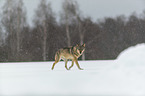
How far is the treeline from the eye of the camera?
20.1m

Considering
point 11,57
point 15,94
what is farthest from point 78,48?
point 11,57

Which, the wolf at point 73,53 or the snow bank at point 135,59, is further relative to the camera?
the wolf at point 73,53

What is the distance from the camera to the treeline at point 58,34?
66.0ft

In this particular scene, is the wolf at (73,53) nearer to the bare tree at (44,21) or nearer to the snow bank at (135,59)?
the snow bank at (135,59)

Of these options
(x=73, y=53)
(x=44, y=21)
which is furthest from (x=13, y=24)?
(x=73, y=53)

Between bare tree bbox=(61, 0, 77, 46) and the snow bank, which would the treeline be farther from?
the snow bank

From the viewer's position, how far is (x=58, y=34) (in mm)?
21438

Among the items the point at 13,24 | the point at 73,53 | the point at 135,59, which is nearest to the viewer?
the point at 135,59

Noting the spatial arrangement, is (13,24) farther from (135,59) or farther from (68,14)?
(135,59)

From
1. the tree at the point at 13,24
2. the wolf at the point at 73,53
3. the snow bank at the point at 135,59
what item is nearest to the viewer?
the snow bank at the point at 135,59

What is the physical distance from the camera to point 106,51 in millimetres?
22203

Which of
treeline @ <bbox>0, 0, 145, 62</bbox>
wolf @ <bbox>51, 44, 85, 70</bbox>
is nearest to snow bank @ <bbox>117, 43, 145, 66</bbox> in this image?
wolf @ <bbox>51, 44, 85, 70</bbox>

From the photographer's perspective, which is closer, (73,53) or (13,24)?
(73,53)

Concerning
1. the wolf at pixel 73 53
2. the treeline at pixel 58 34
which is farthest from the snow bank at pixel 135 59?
the treeline at pixel 58 34
